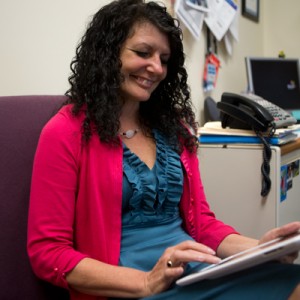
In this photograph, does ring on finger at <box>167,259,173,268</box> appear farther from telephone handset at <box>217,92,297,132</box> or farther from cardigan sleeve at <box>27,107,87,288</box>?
telephone handset at <box>217,92,297,132</box>

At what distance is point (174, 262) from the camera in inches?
29.8

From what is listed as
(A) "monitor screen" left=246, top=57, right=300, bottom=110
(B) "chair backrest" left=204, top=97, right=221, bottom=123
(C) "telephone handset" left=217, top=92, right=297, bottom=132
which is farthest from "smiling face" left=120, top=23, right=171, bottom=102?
(A) "monitor screen" left=246, top=57, right=300, bottom=110

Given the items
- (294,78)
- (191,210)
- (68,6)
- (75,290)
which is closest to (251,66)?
(294,78)

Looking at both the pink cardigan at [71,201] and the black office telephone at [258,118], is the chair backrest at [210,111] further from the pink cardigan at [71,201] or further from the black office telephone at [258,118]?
the pink cardigan at [71,201]

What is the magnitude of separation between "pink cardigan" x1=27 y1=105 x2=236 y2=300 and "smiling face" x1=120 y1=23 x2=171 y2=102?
16cm

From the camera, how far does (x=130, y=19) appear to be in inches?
37.4

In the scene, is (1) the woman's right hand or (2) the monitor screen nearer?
(1) the woman's right hand

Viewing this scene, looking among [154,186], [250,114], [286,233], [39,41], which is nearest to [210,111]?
[250,114]

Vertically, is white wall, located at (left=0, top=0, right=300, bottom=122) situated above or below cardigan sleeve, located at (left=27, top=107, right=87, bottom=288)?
above

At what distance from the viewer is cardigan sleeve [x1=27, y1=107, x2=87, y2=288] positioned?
2.64 feet

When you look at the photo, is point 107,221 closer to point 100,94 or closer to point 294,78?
point 100,94

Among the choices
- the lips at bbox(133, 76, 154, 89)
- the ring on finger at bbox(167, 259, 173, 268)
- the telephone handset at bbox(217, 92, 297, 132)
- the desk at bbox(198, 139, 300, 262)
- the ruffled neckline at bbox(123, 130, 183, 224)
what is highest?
the lips at bbox(133, 76, 154, 89)

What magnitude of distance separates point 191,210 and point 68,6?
31.7 inches

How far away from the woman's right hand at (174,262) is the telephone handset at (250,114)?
29.6 inches
